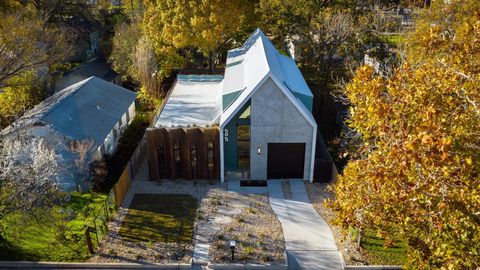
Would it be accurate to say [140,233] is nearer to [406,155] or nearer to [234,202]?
[234,202]

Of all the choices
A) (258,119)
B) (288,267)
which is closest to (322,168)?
(258,119)

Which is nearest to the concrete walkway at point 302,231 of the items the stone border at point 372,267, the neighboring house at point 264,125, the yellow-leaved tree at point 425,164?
the stone border at point 372,267

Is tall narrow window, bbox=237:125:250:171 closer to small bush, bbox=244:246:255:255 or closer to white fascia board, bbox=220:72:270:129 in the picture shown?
white fascia board, bbox=220:72:270:129

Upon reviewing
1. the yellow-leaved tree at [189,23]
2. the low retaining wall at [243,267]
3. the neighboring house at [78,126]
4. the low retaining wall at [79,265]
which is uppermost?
the yellow-leaved tree at [189,23]

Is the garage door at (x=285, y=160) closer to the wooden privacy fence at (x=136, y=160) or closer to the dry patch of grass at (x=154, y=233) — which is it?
the dry patch of grass at (x=154, y=233)

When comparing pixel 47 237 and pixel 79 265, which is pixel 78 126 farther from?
pixel 79 265

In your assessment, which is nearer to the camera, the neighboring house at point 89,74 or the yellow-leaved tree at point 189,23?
the yellow-leaved tree at point 189,23

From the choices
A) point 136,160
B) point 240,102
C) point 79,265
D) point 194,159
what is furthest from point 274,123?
point 79,265
